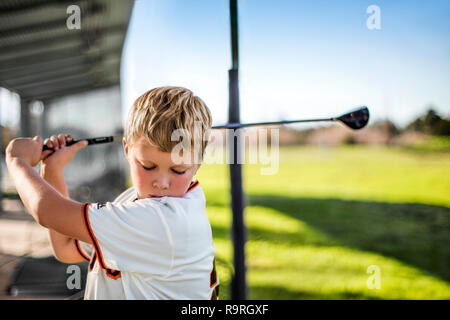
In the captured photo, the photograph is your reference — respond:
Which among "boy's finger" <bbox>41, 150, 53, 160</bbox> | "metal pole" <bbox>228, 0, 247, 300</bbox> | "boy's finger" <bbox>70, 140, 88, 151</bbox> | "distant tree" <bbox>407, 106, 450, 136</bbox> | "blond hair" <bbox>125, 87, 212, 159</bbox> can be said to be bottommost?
"metal pole" <bbox>228, 0, 247, 300</bbox>

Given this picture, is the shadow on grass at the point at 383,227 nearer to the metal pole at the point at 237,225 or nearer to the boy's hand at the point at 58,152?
the metal pole at the point at 237,225

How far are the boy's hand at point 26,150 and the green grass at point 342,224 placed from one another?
49 cm

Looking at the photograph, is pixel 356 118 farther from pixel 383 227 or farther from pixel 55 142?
pixel 383 227

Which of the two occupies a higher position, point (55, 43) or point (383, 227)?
point (55, 43)

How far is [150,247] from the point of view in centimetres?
76

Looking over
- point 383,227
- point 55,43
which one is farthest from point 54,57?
point 383,227

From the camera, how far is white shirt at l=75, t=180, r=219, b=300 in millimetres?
748

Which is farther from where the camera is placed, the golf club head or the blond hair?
the golf club head

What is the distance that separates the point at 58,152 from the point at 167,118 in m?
0.42

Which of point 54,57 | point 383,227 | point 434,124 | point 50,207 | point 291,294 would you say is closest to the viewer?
point 50,207

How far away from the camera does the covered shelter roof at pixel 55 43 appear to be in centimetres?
234

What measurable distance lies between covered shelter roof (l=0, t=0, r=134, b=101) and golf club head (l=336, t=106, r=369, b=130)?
1.79 metres

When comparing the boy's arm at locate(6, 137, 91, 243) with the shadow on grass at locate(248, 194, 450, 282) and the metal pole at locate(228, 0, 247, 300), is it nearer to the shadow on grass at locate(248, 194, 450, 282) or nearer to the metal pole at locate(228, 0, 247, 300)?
the metal pole at locate(228, 0, 247, 300)

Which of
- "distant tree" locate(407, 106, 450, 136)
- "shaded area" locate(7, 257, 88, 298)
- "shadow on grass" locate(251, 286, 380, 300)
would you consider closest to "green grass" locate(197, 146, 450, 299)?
"shadow on grass" locate(251, 286, 380, 300)
